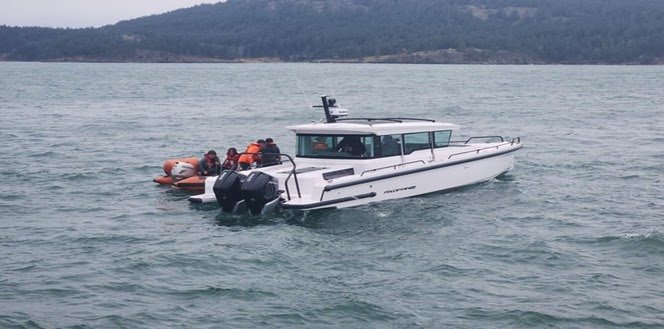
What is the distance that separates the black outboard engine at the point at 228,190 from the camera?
800 inches

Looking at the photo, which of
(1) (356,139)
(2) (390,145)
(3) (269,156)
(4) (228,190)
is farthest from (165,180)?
(2) (390,145)

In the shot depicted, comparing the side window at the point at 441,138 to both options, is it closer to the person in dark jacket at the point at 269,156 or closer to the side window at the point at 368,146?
the side window at the point at 368,146

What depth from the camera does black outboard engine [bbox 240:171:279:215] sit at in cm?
2008

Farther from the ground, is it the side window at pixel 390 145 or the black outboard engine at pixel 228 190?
the side window at pixel 390 145

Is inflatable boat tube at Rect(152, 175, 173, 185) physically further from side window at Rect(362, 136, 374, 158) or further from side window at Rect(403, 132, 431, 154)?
side window at Rect(403, 132, 431, 154)

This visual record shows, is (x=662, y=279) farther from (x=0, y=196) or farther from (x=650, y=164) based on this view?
(x=0, y=196)

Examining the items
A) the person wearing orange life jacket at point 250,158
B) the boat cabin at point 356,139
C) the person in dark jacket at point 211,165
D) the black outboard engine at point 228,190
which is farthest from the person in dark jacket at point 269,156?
the black outboard engine at point 228,190

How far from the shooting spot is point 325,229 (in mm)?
19453

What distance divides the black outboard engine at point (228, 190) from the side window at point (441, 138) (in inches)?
237

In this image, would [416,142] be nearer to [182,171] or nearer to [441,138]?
[441,138]

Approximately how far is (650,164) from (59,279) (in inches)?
830

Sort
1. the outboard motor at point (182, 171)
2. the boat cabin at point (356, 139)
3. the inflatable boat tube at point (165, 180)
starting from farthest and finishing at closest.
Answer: the inflatable boat tube at point (165, 180), the outboard motor at point (182, 171), the boat cabin at point (356, 139)

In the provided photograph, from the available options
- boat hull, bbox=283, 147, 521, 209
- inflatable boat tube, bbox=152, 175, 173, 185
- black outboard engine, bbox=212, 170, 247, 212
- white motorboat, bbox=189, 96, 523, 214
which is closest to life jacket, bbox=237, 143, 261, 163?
white motorboat, bbox=189, 96, 523, 214

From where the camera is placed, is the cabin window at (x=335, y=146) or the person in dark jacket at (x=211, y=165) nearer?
the cabin window at (x=335, y=146)
